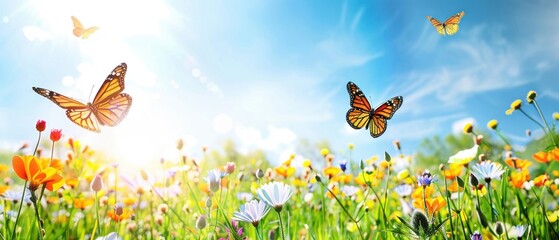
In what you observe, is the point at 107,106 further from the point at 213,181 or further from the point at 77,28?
the point at 213,181

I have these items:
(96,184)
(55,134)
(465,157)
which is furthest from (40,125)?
(465,157)

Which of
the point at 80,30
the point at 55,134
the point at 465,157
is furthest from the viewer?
the point at 80,30

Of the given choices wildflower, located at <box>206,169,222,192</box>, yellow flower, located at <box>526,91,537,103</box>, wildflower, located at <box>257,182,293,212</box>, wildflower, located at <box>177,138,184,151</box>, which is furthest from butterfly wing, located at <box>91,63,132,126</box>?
yellow flower, located at <box>526,91,537,103</box>

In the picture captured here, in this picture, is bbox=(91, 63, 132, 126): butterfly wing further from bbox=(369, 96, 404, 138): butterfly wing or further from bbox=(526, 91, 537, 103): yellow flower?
bbox=(526, 91, 537, 103): yellow flower

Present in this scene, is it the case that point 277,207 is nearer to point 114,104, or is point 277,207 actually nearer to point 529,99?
point 114,104

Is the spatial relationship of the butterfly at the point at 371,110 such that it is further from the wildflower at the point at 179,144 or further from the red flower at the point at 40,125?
the red flower at the point at 40,125

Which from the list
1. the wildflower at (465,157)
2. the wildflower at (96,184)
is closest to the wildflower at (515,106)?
the wildflower at (465,157)
